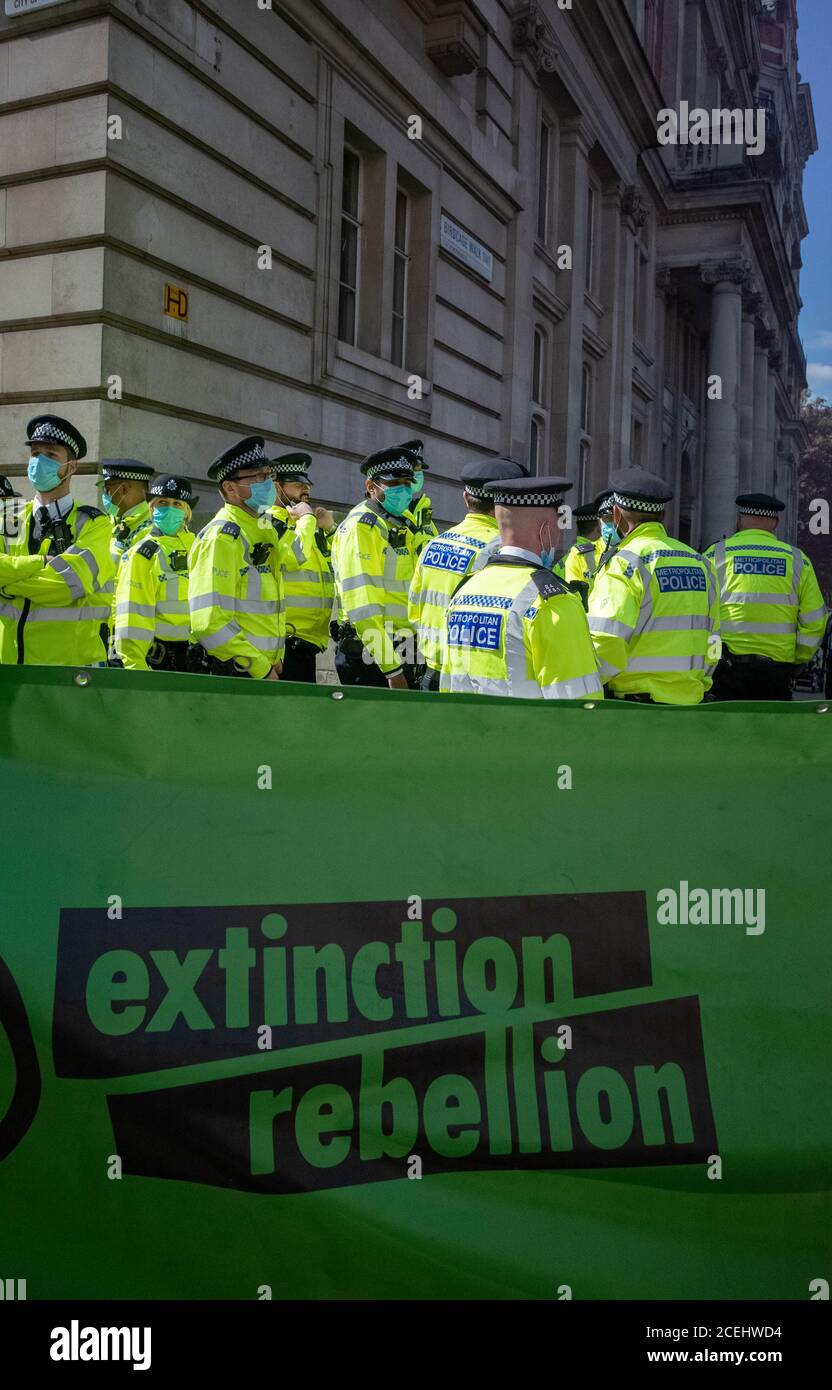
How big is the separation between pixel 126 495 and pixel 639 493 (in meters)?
4.52

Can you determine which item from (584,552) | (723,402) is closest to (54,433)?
(584,552)

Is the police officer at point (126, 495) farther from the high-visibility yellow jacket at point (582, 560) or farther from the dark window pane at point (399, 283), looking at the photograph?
the dark window pane at point (399, 283)

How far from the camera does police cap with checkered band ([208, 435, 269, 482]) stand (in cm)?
714

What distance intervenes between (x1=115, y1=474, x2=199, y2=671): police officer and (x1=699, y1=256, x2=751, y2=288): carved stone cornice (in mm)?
32598

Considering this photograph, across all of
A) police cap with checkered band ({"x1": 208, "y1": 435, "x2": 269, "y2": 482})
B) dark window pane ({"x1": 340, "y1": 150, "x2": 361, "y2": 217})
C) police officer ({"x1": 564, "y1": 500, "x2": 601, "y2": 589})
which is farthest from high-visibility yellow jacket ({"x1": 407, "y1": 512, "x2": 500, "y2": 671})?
dark window pane ({"x1": 340, "y1": 150, "x2": 361, "y2": 217})

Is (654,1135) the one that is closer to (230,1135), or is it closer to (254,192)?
(230,1135)

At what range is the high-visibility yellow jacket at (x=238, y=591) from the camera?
690cm

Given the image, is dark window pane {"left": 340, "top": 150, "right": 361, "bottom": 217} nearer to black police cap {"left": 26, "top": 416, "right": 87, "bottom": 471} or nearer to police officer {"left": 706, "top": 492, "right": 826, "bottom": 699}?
police officer {"left": 706, "top": 492, "right": 826, "bottom": 699}

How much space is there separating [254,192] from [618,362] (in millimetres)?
18429

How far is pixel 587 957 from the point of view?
8.40 feet

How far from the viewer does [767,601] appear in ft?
30.1

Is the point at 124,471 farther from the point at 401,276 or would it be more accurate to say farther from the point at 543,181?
the point at 543,181

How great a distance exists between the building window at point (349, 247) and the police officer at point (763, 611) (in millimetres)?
7164
